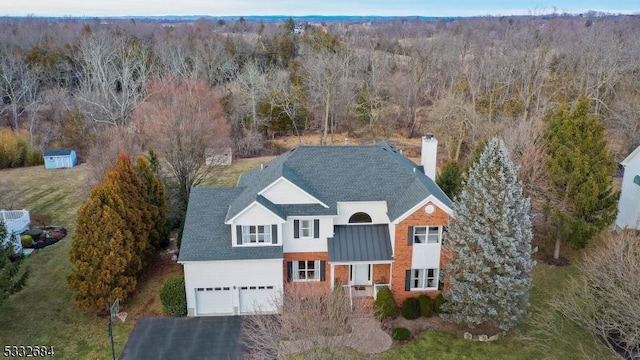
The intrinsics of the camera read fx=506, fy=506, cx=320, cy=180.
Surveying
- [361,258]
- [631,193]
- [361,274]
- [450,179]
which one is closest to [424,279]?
[361,274]

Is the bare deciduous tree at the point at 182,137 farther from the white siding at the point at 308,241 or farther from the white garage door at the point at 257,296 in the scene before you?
the white siding at the point at 308,241

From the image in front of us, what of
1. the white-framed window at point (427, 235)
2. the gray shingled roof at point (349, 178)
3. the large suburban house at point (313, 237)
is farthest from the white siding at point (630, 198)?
the white-framed window at point (427, 235)

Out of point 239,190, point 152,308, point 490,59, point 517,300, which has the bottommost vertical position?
point 152,308

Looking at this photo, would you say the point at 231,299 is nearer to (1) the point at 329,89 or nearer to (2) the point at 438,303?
(2) the point at 438,303

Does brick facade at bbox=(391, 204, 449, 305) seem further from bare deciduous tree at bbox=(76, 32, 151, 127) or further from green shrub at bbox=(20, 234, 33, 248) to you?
bare deciduous tree at bbox=(76, 32, 151, 127)

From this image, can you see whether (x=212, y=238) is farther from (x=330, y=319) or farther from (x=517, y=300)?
(x=517, y=300)

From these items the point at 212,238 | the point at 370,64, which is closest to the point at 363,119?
the point at 370,64
